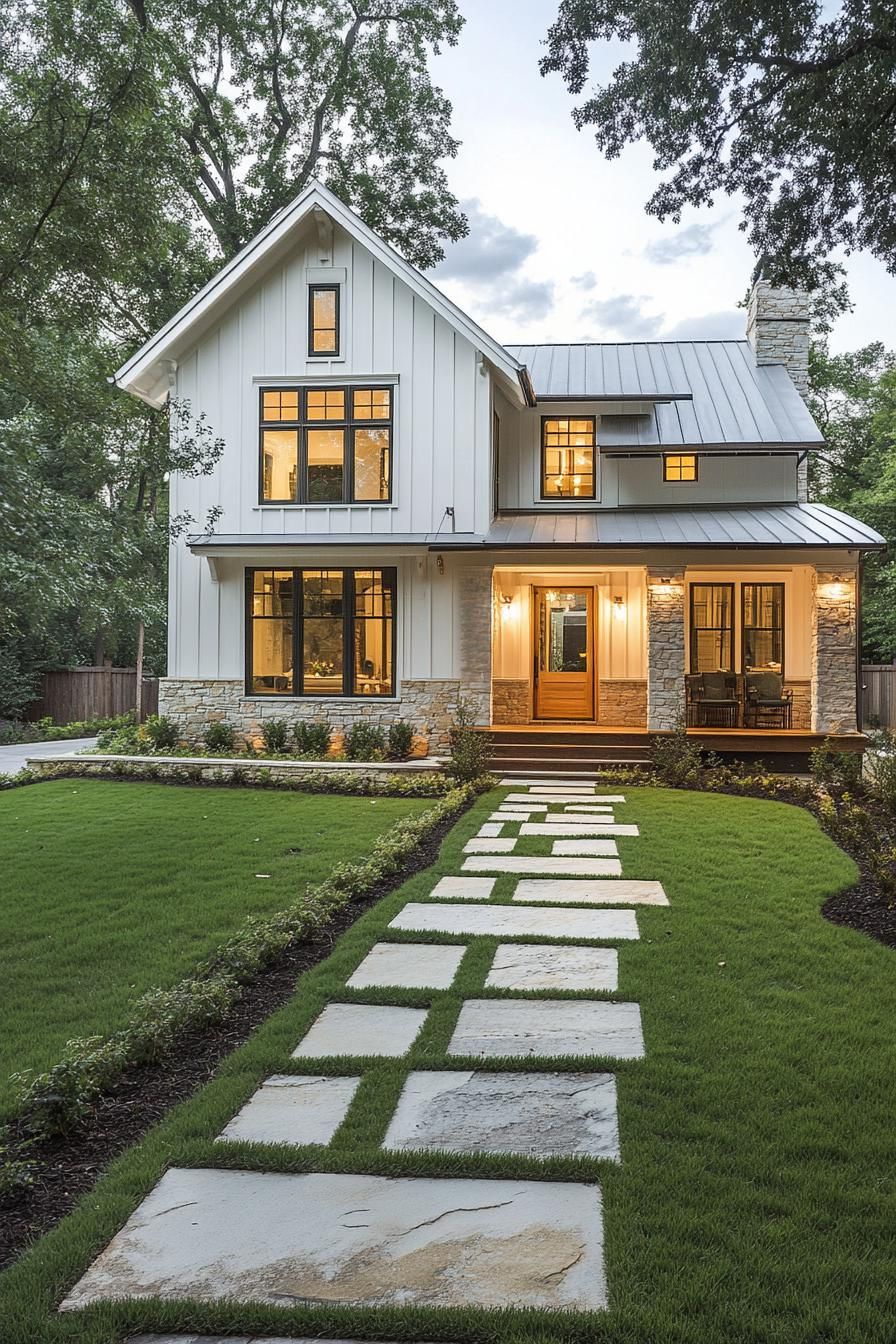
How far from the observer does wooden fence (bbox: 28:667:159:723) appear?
22375 millimetres

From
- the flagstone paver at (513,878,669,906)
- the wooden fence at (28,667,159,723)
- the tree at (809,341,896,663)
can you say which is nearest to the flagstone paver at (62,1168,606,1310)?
the flagstone paver at (513,878,669,906)

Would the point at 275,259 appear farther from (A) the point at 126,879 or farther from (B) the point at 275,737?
(A) the point at 126,879

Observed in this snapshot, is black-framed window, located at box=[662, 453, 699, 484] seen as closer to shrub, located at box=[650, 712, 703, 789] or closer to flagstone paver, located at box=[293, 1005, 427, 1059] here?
shrub, located at box=[650, 712, 703, 789]

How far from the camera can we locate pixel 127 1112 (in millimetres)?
3498

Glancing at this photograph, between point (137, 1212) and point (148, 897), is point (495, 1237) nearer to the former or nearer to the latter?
point (137, 1212)

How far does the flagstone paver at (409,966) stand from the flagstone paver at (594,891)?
1262mm

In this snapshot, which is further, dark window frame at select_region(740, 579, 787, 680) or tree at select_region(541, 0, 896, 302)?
dark window frame at select_region(740, 579, 787, 680)

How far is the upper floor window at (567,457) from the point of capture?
15812 mm

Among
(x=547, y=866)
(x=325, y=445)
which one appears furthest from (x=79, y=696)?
(x=547, y=866)

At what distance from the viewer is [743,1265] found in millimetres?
2453

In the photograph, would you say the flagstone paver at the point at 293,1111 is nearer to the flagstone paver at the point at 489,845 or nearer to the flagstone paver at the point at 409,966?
the flagstone paver at the point at 409,966

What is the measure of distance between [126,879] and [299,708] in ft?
23.9

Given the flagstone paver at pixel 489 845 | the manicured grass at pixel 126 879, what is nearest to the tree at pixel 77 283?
the manicured grass at pixel 126 879

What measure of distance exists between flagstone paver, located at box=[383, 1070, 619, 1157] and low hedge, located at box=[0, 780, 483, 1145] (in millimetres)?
1107
